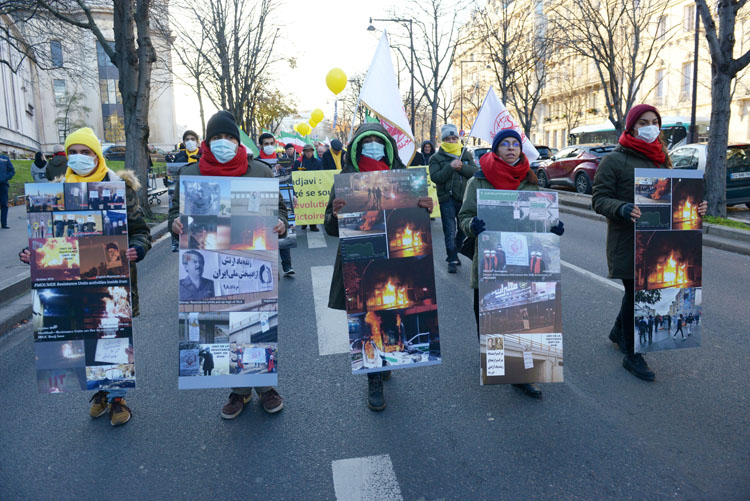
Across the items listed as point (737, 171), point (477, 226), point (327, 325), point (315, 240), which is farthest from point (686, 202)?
point (737, 171)

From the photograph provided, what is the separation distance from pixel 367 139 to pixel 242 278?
1251mm

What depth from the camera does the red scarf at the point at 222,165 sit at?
143 inches

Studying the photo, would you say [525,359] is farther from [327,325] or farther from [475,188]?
[327,325]

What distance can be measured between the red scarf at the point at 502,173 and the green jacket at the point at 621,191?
2.37 ft

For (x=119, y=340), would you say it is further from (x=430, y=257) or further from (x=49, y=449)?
(x=430, y=257)

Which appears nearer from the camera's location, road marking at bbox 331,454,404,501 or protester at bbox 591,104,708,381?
road marking at bbox 331,454,404,501

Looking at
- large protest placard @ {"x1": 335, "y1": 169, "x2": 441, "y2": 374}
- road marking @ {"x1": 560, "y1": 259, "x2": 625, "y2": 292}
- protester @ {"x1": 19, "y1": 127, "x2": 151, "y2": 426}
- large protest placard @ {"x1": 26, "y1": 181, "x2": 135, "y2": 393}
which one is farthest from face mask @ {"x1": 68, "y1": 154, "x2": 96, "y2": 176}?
road marking @ {"x1": 560, "y1": 259, "x2": 625, "y2": 292}

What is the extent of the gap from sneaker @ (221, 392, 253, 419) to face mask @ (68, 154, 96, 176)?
1757 mm

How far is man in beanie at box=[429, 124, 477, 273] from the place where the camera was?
7.70 metres

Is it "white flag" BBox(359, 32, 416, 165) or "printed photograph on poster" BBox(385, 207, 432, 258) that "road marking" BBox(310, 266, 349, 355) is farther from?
"white flag" BBox(359, 32, 416, 165)

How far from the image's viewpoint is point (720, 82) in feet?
36.8

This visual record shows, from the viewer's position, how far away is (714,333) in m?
5.18

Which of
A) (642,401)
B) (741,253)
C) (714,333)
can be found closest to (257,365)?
(642,401)

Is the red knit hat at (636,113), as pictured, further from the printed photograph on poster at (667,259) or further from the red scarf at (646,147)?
the printed photograph on poster at (667,259)
